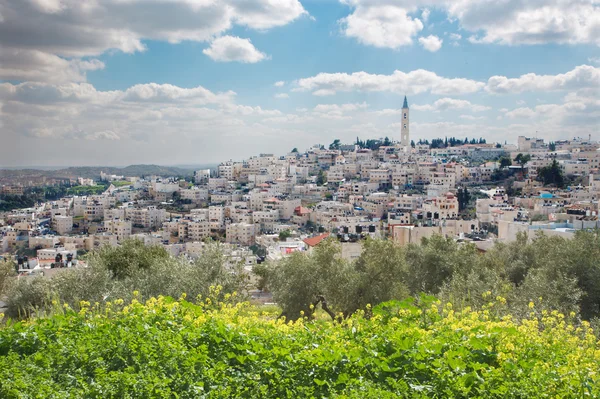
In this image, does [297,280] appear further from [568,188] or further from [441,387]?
[568,188]

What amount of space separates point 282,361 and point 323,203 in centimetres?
4703

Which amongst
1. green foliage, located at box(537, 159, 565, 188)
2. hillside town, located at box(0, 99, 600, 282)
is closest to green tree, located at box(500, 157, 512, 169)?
hillside town, located at box(0, 99, 600, 282)

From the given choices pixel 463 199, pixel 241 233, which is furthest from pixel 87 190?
pixel 463 199

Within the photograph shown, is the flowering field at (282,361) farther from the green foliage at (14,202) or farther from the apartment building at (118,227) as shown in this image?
the apartment building at (118,227)

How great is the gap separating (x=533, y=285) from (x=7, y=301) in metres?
10.2

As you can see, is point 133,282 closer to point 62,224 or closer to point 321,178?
point 62,224

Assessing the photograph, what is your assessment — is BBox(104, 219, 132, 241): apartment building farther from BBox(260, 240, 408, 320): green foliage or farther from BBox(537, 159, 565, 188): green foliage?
BBox(260, 240, 408, 320): green foliage

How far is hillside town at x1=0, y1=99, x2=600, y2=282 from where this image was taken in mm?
32906

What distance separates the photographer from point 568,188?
45.2 m

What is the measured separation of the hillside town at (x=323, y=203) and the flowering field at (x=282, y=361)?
15.4 meters

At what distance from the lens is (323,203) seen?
50.2m

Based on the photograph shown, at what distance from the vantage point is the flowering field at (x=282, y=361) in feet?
9.29

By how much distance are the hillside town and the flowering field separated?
50.6ft

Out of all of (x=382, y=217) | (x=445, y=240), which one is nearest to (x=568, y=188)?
(x=382, y=217)
